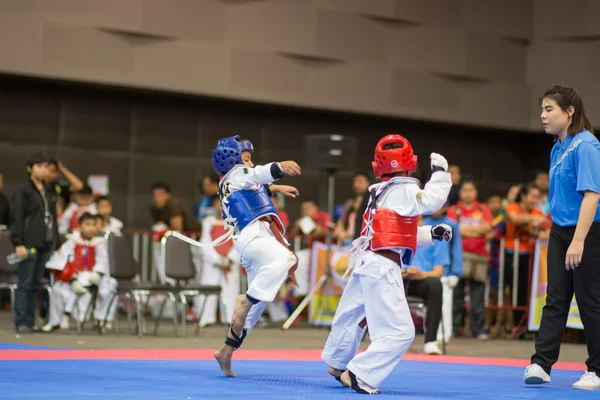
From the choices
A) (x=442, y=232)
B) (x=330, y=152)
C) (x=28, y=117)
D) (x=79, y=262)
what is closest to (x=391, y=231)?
(x=442, y=232)

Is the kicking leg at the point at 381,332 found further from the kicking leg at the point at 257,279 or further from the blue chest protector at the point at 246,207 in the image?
the blue chest protector at the point at 246,207

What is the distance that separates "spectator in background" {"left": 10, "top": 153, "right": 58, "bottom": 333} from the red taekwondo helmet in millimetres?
5068

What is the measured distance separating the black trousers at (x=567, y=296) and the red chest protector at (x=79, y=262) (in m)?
5.63

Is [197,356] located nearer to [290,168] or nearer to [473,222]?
[290,168]

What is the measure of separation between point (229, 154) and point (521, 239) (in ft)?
17.7

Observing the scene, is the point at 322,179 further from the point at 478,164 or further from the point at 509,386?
the point at 509,386

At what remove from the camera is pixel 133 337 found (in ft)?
30.1

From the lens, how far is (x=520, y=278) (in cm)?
1041

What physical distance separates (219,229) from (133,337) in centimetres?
224

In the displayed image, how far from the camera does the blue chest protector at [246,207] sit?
19.0 ft

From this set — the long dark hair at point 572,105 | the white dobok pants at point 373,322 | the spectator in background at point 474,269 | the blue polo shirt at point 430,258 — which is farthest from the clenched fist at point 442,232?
the spectator in background at point 474,269

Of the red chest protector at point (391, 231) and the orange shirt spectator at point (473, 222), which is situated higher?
the red chest protector at point (391, 231)

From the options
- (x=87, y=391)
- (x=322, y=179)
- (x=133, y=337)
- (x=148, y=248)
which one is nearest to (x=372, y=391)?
(x=87, y=391)

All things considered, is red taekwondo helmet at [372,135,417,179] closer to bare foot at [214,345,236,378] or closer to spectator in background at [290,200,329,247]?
bare foot at [214,345,236,378]
